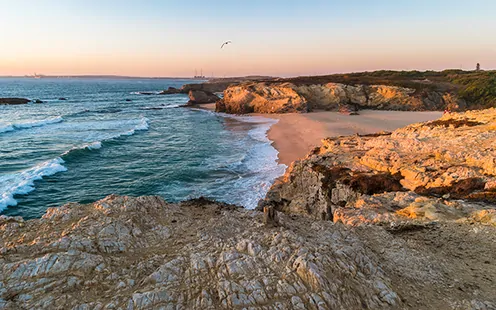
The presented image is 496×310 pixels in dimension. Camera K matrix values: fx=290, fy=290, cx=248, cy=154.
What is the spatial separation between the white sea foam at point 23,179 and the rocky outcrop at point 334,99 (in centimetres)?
3948

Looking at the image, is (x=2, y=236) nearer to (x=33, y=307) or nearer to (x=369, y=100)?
(x=33, y=307)

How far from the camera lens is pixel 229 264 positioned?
17.0 ft

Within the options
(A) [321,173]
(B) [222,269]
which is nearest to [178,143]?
(A) [321,173]

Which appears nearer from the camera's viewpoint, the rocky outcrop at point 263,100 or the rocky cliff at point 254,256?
the rocky cliff at point 254,256

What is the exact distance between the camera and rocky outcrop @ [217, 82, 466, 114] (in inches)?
2084

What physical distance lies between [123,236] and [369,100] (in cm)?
5759

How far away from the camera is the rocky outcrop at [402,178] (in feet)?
26.6

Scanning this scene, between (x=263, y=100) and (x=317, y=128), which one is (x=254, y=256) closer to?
(x=317, y=128)

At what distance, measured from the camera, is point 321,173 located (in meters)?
12.5

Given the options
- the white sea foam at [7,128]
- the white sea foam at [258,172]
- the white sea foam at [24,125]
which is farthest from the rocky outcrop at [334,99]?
the white sea foam at [7,128]

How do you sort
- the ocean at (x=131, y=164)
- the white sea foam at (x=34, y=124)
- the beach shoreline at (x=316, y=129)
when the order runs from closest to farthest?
the ocean at (x=131, y=164) → the beach shoreline at (x=316, y=129) → the white sea foam at (x=34, y=124)

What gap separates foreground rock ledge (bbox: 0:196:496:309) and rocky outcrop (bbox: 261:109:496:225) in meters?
1.25

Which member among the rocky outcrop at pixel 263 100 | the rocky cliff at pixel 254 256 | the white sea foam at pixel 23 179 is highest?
the rocky outcrop at pixel 263 100

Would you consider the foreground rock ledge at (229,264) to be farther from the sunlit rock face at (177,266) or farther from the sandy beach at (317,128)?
the sandy beach at (317,128)
